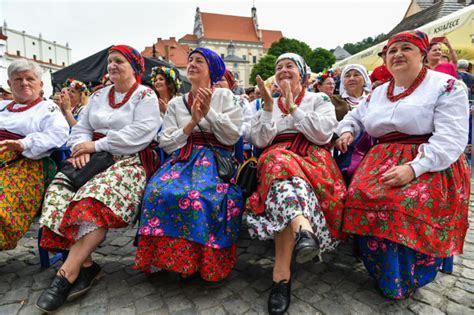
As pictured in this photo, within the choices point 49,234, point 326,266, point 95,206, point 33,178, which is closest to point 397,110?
point 326,266

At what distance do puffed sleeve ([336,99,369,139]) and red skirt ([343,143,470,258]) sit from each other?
58 centimetres

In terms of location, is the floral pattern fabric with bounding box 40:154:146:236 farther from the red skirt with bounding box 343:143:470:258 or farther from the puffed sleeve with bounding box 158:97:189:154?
the red skirt with bounding box 343:143:470:258

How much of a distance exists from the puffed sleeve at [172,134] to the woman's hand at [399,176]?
1.56m

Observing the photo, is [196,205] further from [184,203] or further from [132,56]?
[132,56]

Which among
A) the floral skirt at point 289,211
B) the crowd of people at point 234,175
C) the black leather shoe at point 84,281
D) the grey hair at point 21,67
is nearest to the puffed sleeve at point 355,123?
the crowd of people at point 234,175

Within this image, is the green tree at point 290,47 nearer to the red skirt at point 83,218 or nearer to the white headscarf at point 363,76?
the white headscarf at point 363,76

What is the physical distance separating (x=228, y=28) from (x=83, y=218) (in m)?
79.2

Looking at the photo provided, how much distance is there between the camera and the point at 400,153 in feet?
7.16

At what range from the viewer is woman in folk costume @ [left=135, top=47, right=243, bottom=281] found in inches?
86.3

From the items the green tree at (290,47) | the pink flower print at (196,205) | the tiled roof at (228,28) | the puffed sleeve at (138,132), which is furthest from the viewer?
the tiled roof at (228,28)

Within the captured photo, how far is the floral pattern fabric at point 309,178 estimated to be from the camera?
2201 millimetres

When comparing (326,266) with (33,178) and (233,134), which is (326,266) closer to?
(233,134)

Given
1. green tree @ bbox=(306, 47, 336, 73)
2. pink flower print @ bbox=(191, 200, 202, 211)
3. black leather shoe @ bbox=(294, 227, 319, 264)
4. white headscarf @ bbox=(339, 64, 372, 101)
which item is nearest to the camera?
black leather shoe @ bbox=(294, 227, 319, 264)

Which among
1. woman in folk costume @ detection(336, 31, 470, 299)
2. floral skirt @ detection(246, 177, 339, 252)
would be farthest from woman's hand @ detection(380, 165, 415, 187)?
floral skirt @ detection(246, 177, 339, 252)
